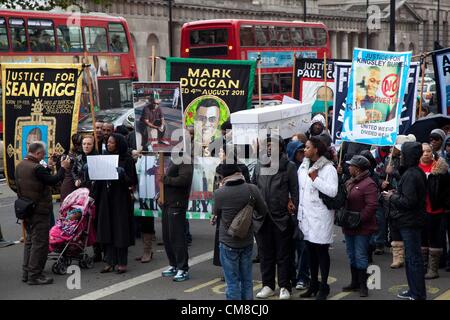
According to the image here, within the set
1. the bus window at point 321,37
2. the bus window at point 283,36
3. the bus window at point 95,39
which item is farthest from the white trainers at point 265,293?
the bus window at point 321,37

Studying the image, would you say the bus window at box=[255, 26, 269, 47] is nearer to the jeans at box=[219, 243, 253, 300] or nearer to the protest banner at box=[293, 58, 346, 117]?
the protest banner at box=[293, 58, 346, 117]

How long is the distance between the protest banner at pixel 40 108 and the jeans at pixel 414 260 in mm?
4657

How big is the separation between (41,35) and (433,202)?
663 inches

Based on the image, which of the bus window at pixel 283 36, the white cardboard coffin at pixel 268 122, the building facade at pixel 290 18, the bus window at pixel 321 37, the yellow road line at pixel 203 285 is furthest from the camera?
the building facade at pixel 290 18

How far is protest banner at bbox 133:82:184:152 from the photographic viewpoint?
9.74 metres

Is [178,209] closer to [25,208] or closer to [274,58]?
[25,208]

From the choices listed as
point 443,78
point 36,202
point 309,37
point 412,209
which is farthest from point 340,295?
point 309,37

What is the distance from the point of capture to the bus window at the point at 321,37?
31609 mm

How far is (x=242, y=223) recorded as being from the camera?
7312mm

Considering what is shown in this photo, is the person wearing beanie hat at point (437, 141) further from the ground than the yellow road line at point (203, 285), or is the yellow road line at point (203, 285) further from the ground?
the person wearing beanie hat at point (437, 141)

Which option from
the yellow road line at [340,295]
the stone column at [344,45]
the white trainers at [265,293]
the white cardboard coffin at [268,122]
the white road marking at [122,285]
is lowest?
the white road marking at [122,285]

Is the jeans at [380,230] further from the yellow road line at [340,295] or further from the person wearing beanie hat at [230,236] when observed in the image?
the person wearing beanie hat at [230,236]

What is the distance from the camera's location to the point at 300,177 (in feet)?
27.5

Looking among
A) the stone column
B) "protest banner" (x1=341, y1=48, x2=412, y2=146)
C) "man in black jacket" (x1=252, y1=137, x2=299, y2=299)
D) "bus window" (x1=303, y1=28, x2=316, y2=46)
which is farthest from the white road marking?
the stone column
